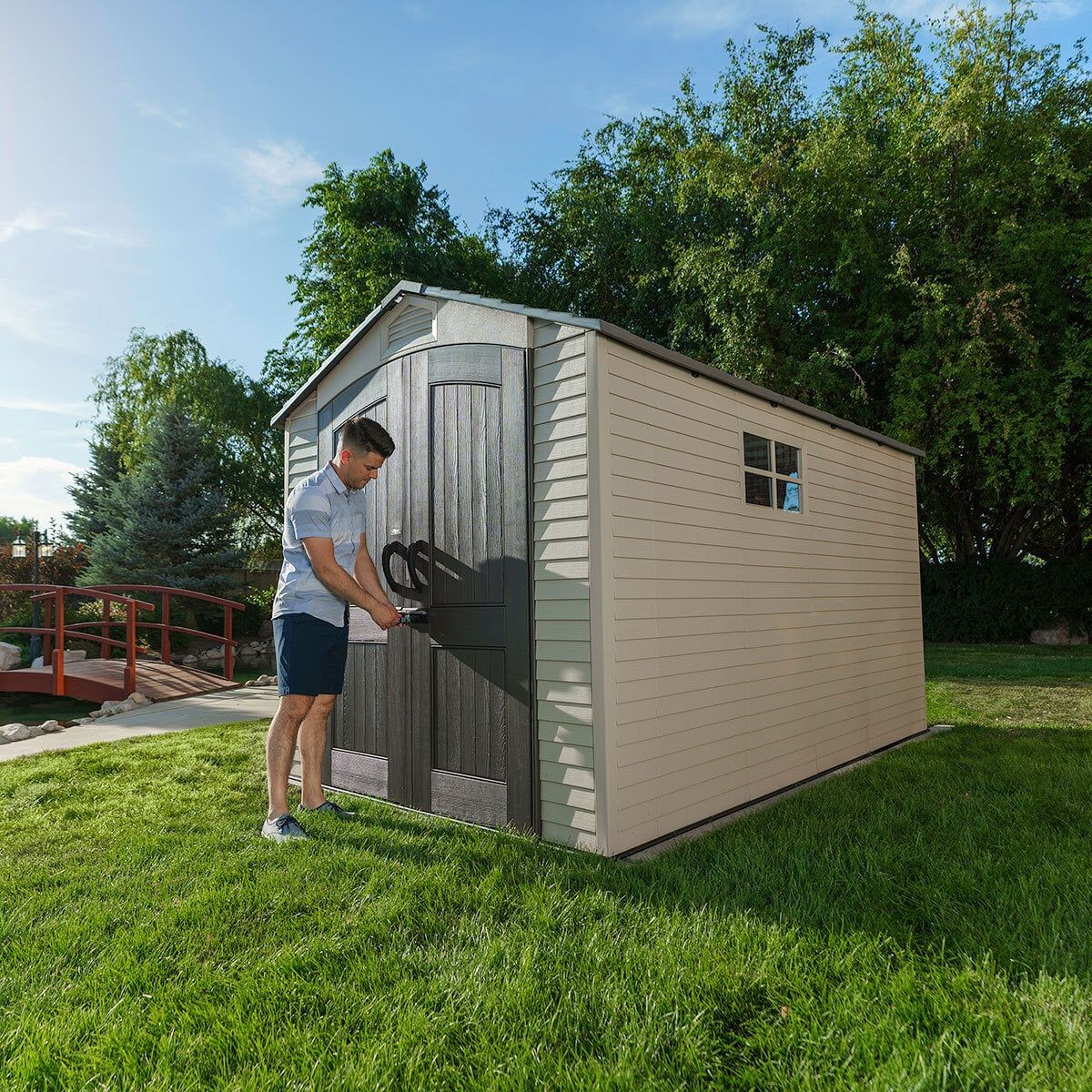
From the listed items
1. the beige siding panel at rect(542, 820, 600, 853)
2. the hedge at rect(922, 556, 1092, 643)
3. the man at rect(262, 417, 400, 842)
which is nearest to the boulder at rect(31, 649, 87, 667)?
the man at rect(262, 417, 400, 842)

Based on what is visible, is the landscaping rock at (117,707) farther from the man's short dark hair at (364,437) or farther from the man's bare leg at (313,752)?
the man's short dark hair at (364,437)

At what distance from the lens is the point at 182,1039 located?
6.46ft

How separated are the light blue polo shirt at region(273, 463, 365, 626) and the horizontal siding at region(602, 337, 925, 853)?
3.42 ft

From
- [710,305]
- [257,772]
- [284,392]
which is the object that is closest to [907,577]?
[257,772]

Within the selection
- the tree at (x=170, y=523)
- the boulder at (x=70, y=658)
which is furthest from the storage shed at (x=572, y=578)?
the tree at (x=170, y=523)

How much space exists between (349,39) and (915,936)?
8.10 meters

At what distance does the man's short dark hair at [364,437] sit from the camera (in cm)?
383

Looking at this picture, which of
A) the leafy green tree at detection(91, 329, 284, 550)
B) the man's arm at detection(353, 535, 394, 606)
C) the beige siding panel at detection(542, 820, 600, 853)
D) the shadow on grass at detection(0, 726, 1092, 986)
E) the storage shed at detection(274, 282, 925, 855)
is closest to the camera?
the shadow on grass at detection(0, 726, 1092, 986)

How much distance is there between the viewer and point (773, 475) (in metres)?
4.74

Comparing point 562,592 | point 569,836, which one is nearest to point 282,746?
point 569,836

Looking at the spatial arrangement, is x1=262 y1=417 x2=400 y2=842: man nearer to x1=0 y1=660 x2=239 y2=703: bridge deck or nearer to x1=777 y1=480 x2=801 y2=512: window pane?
x1=777 y1=480 x2=801 y2=512: window pane

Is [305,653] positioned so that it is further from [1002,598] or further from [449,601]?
[1002,598]

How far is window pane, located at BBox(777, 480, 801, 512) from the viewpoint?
482 cm

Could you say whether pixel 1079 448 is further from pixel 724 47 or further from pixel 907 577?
pixel 724 47
